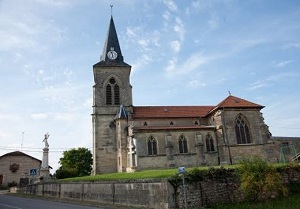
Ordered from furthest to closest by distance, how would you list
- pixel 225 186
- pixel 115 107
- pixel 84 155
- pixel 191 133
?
pixel 84 155 → pixel 115 107 → pixel 191 133 → pixel 225 186

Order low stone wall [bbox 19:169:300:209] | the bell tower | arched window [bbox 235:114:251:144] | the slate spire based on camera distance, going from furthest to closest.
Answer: the bell tower
the slate spire
arched window [bbox 235:114:251:144]
low stone wall [bbox 19:169:300:209]

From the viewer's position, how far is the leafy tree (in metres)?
14.6

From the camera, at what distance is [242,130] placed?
35625 millimetres

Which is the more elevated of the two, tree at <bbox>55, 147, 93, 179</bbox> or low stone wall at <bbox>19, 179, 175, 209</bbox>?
tree at <bbox>55, 147, 93, 179</bbox>

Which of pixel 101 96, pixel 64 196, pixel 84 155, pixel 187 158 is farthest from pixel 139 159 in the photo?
pixel 84 155

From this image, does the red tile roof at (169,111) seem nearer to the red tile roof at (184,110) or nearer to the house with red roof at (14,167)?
the red tile roof at (184,110)

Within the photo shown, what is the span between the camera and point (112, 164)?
3678cm

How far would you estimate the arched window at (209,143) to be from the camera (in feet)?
114

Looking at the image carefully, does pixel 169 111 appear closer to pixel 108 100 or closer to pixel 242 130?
pixel 108 100

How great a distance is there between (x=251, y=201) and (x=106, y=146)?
81.3ft

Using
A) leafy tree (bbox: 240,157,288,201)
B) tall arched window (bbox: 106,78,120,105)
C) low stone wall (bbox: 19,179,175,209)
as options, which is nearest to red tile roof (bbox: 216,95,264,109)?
tall arched window (bbox: 106,78,120,105)

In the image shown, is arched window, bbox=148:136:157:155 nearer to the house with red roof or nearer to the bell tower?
the bell tower

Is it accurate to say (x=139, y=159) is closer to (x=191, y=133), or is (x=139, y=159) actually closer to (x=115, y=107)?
(x=191, y=133)

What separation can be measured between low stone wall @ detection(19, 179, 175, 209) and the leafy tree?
4.32 meters
